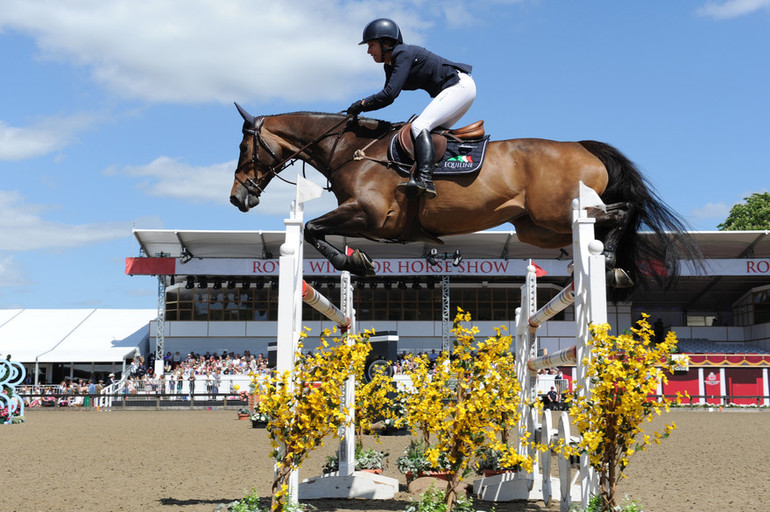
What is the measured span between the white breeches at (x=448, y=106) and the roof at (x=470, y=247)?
68.8ft

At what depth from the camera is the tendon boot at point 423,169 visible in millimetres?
4148

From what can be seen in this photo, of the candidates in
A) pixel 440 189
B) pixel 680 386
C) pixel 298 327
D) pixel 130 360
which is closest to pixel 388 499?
pixel 298 327

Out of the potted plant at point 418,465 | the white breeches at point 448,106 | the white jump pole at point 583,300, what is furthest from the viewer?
the potted plant at point 418,465

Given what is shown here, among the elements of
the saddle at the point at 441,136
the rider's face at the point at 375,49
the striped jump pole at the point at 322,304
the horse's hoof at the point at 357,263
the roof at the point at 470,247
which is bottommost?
the striped jump pole at the point at 322,304

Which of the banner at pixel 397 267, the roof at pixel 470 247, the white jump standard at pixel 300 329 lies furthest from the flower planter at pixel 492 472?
the banner at pixel 397 267

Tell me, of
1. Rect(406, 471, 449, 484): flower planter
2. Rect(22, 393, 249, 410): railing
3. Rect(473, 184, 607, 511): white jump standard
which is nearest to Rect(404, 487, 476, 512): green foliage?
Rect(473, 184, 607, 511): white jump standard

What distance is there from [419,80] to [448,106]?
0.25m

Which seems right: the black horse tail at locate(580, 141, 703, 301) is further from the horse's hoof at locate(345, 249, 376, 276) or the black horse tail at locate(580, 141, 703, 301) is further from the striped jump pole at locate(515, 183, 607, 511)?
the horse's hoof at locate(345, 249, 376, 276)

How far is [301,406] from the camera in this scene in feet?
12.4

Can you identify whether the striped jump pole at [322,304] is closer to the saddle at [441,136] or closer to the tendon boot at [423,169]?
the tendon boot at [423,169]

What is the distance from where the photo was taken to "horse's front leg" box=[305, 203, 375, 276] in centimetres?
433

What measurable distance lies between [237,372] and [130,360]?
617 centimetres

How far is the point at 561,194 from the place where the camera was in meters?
4.27

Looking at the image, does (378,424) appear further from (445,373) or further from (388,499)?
(445,373)
